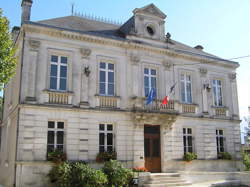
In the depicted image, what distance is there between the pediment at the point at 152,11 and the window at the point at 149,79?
9.93 feet

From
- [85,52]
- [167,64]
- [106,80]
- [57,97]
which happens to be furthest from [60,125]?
[167,64]

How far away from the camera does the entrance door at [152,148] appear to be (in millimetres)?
14359

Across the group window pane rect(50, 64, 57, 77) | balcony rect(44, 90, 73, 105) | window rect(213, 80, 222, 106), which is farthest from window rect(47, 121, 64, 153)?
window rect(213, 80, 222, 106)

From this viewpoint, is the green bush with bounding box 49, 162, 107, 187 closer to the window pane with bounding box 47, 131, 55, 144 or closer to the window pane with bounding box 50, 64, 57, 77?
the window pane with bounding box 47, 131, 55, 144

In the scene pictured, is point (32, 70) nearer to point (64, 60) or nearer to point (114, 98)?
point (64, 60)

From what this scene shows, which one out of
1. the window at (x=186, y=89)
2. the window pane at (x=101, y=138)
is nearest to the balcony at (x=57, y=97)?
the window pane at (x=101, y=138)

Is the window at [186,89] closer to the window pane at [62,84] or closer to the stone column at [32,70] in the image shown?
the window pane at [62,84]

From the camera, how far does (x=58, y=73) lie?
43.1 ft

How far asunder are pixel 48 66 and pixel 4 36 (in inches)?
99.5

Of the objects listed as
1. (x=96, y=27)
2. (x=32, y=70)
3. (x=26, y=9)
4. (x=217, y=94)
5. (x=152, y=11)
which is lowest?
(x=217, y=94)

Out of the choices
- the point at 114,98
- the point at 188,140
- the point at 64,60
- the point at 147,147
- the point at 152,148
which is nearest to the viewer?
the point at 64,60

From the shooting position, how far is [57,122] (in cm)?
1266

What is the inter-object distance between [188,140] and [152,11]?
23.1 ft

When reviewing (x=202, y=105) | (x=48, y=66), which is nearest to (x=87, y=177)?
(x=48, y=66)
